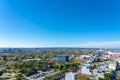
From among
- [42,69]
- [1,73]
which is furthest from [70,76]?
[1,73]

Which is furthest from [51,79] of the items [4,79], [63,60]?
[63,60]

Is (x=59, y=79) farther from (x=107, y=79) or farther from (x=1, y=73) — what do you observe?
(x=1, y=73)

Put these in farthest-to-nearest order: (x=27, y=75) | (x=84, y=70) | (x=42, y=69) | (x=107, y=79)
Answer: (x=42, y=69), (x=84, y=70), (x=27, y=75), (x=107, y=79)

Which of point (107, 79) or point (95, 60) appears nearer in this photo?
point (107, 79)

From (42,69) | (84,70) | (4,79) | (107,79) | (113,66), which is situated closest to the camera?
(107,79)

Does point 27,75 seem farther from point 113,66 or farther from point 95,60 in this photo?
point 95,60

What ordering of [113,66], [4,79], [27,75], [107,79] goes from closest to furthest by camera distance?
[107,79] < [4,79] < [27,75] < [113,66]

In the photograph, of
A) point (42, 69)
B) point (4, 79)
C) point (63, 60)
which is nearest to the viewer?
point (4, 79)

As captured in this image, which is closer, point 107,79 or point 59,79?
point 107,79
